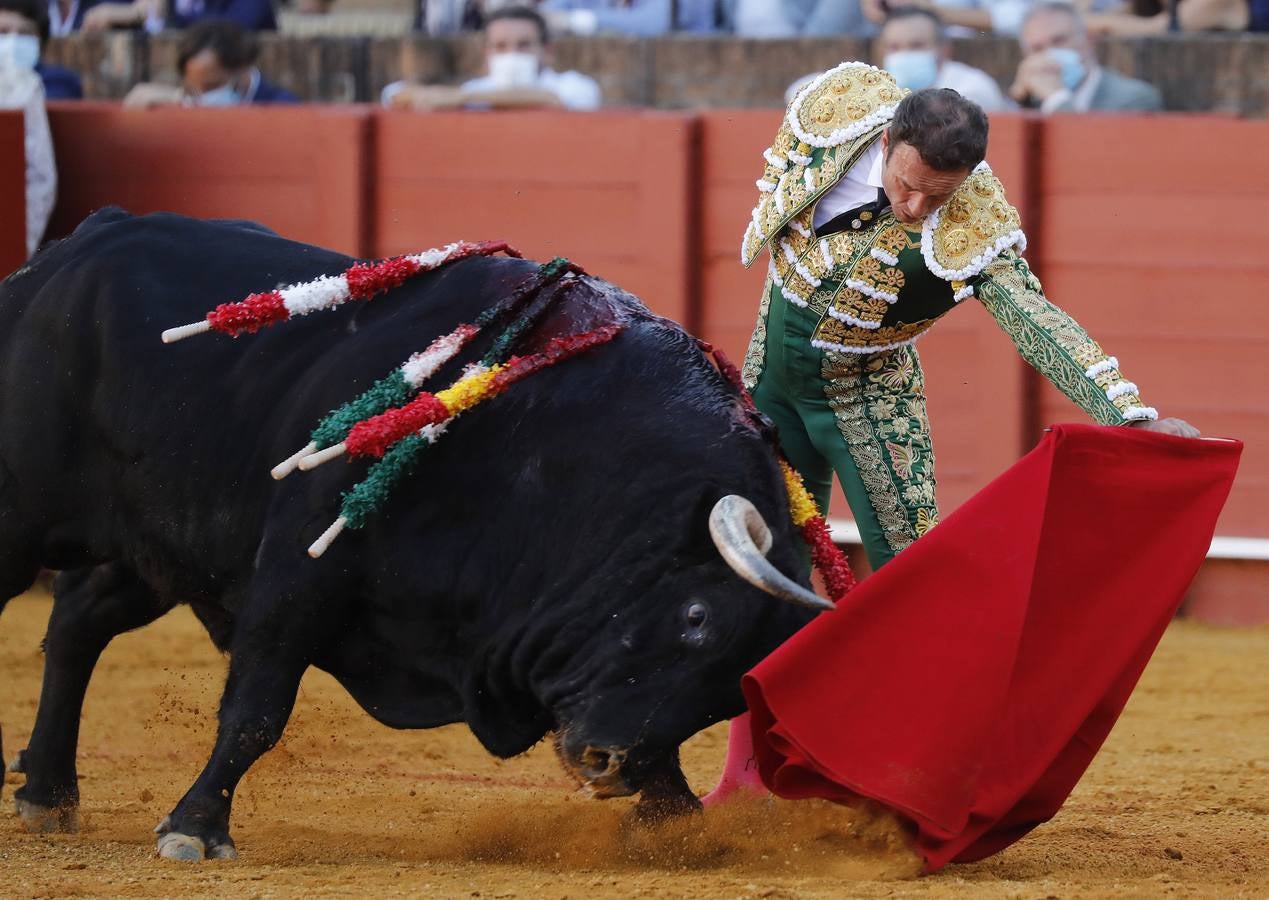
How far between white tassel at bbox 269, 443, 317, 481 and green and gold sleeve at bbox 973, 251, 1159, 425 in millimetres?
1129

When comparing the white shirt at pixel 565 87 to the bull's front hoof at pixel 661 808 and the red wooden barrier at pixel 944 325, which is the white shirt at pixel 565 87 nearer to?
the red wooden barrier at pixel 944 325

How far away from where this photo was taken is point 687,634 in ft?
10.3

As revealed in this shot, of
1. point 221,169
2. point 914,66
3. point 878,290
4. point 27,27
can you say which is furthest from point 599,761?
point 27,27

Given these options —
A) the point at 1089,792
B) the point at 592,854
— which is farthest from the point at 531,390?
the point at 1089,792

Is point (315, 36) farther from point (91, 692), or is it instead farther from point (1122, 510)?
point (1122, 510)

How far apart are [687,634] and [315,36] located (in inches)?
213

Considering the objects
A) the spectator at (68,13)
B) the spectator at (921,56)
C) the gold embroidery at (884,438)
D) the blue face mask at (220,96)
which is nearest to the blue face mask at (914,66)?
Answer: the spectator at (921,56)

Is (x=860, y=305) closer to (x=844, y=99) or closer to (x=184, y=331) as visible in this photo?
(x=844, y=99)

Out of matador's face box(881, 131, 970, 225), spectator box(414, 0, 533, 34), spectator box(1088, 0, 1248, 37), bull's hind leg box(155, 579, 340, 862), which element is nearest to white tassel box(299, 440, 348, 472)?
bull's hind leg box(155, 579, 340, 862)

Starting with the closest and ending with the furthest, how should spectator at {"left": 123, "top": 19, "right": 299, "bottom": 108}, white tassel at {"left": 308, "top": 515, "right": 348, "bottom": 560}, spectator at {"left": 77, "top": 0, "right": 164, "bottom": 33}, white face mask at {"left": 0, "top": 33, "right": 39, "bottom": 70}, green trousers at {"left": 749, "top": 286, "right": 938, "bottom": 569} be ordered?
1. white tassel at {"left": 308, "top": 515, "right": 348, "bottom": 560}
2. green trousers at {"left": 749, "top": 286, "right": 938, "bottom": 569}
3. white face mask at {"left": 0, "top": 33, "right": 39, "bottom": 70}
4. spectator at {"left": 123, "top": 19, "right": 299, "bottom": 108}
5. spectator at {"left": 77, "top": 0, "right": 164, "bottom": 33}

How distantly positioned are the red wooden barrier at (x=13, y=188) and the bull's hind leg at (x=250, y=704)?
11.6 ft

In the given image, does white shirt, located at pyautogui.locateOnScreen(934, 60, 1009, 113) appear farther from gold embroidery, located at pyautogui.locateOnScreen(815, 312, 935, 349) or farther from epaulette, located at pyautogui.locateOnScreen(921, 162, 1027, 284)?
epaulette, located at pyautogui.locateOnScreen(921, 162, 1027, 284)

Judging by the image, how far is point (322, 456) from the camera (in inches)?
128

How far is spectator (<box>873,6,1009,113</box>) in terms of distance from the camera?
624cm
